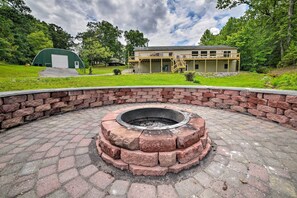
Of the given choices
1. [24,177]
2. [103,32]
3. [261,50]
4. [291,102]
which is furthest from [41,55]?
[261,50]

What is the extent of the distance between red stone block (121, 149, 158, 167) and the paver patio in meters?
0.17

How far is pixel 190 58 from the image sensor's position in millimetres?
21797

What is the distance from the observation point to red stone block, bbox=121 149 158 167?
154 cm

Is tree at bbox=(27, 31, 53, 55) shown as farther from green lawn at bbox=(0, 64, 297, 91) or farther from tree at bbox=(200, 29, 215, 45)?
tree at bbox=(200, 29, 215, 45)

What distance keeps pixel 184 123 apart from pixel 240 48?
28002 millimetres

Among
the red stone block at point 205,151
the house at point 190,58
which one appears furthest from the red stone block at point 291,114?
the house at point 190,58

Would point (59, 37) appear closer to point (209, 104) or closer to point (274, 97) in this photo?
point (209, 104)

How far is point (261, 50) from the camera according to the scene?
72.0 ft

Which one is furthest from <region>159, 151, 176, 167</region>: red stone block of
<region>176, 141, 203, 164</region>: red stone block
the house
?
the house

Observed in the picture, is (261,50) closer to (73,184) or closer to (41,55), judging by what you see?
(73,184)

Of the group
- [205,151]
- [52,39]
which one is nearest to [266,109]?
[205,151]

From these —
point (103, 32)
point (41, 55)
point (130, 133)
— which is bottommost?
point (130, 133)

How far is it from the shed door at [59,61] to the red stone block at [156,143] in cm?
2752

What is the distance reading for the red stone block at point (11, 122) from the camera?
8.87ft
